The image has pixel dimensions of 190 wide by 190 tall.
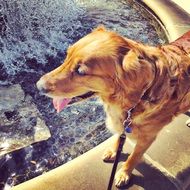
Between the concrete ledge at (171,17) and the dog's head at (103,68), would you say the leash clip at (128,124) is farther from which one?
the concrete ledge at (171,17)

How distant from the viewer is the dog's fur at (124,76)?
3133mm

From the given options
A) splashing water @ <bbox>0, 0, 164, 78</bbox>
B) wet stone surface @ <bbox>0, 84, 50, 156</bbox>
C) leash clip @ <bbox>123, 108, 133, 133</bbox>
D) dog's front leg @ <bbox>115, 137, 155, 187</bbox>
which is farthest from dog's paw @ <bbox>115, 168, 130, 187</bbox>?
splashing water @ <bbox>0, 0, 164, 78</bbox>

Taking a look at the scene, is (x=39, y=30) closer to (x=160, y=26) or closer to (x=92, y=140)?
(x=160, y=26)

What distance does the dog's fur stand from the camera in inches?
123

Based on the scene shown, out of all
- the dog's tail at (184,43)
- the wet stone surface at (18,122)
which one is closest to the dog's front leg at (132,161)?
the dog's tail at (184,43)

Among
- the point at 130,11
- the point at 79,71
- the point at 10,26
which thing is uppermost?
the point at 79,71

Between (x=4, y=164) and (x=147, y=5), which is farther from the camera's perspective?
(x=147, y=5)

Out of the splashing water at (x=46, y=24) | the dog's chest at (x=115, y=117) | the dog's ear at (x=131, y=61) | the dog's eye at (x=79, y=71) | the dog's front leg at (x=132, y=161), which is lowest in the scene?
the splashing water at (x=46, y=24)

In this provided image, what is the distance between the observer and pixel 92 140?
455cm

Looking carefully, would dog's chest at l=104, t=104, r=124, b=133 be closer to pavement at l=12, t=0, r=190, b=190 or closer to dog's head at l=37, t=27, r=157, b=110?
dog's head at l=37, t=27, r=157, b=110

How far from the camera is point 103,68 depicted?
3170 millimetres

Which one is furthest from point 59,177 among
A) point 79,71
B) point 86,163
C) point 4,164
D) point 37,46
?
point 37,46

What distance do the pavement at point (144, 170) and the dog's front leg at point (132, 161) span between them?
8cm

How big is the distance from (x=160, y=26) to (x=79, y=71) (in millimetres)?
3583
